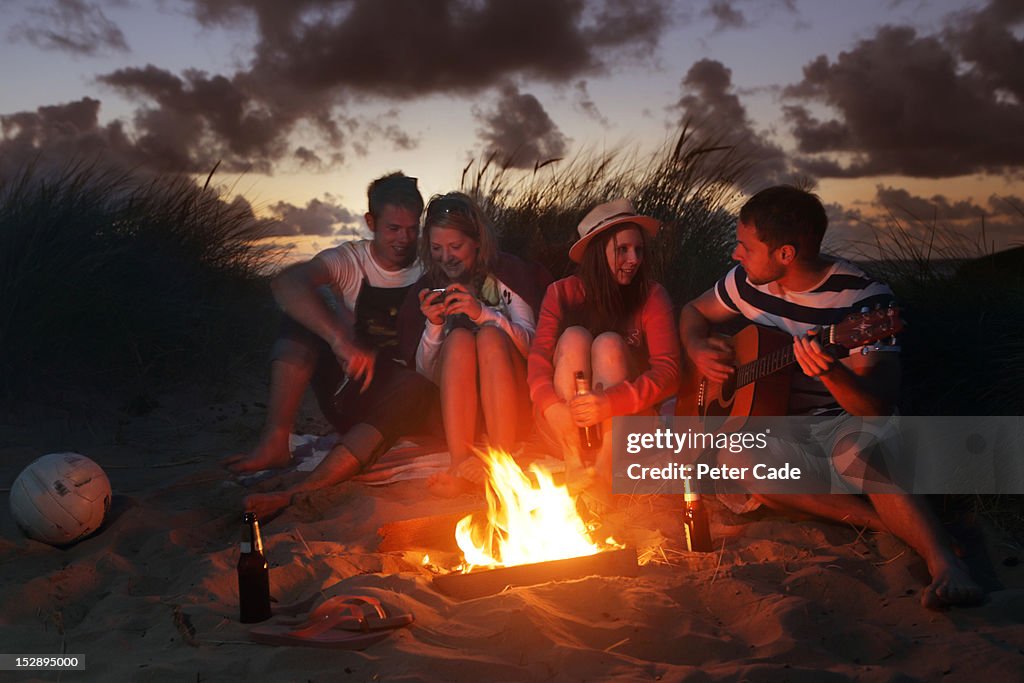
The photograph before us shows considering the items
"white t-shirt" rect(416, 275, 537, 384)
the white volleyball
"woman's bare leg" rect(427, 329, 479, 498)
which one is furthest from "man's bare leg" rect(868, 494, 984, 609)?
the white volleyball

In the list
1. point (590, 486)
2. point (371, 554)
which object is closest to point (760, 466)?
point (590, 486)

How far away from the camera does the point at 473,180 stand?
8438 millimetres

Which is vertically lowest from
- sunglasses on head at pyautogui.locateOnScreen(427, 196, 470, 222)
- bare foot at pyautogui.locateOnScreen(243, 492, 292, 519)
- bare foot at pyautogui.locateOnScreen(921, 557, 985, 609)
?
bare foot at pyautogui.locateOnScreen(921, 557, 985, 609)

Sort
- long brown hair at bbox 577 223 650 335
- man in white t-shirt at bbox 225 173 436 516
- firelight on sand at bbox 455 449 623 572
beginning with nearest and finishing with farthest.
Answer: firelight on sand at bbox 455 449 623 572
long brown hair at bbox 577 223 650 335
man in white t-shirt at bbox 225 173 436 516

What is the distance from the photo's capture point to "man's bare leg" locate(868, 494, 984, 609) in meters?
3.50

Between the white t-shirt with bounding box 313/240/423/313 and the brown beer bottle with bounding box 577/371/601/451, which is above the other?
the white t-shirt with bounding box 313/240/423/313

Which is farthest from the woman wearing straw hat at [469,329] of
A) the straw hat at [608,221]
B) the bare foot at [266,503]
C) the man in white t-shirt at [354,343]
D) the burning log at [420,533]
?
the bare foot at [266,503]

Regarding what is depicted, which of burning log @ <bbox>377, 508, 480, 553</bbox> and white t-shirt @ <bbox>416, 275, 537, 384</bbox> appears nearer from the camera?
burning log @ <bbox>377, 508, 480, 553</bbox>

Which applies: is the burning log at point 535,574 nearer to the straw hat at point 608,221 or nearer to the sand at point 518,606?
the sand at point 518,606

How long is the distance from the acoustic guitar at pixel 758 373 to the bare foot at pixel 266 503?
231 cm

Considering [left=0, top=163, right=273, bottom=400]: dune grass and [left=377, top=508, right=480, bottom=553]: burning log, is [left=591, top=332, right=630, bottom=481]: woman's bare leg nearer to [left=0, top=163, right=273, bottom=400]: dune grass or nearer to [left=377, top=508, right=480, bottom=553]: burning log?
[left=377, top=508, right=480, bottom=553]: burning log

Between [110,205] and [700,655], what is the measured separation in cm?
751

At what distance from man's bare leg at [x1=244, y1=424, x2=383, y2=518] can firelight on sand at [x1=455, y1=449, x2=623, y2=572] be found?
127 cm

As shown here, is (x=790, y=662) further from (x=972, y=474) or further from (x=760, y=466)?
(x=972, y=474)
